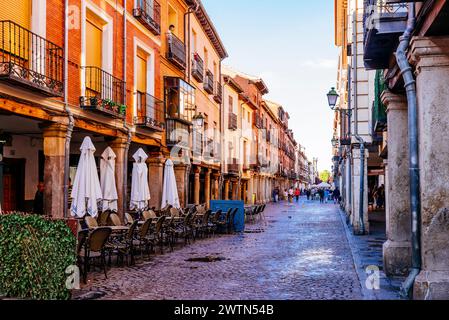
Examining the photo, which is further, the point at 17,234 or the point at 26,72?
the point at 26,72

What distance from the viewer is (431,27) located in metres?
6.73

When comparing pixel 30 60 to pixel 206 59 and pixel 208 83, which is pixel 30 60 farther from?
pixel 206 59

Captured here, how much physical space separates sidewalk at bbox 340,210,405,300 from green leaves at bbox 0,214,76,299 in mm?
4434

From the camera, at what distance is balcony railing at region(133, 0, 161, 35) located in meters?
17.7

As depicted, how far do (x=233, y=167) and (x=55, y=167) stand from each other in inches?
1048

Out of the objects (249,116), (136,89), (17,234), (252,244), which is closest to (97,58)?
(136,89)

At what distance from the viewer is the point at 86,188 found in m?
13.0

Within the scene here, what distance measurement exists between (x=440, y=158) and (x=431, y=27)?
5.46 feet

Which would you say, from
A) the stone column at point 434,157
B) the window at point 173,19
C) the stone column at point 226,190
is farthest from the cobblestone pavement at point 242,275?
the stone column at point 226,190

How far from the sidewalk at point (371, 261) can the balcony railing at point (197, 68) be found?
10243 millimetres

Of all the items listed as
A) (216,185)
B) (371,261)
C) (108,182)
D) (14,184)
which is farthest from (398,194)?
(216,185)

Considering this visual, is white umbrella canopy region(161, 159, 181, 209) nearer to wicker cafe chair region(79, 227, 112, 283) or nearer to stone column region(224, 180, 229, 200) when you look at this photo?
wicker cafe chair region(79, 227, 112, 283)

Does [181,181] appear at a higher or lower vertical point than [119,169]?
lower

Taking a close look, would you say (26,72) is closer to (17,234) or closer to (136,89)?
(17,234)
